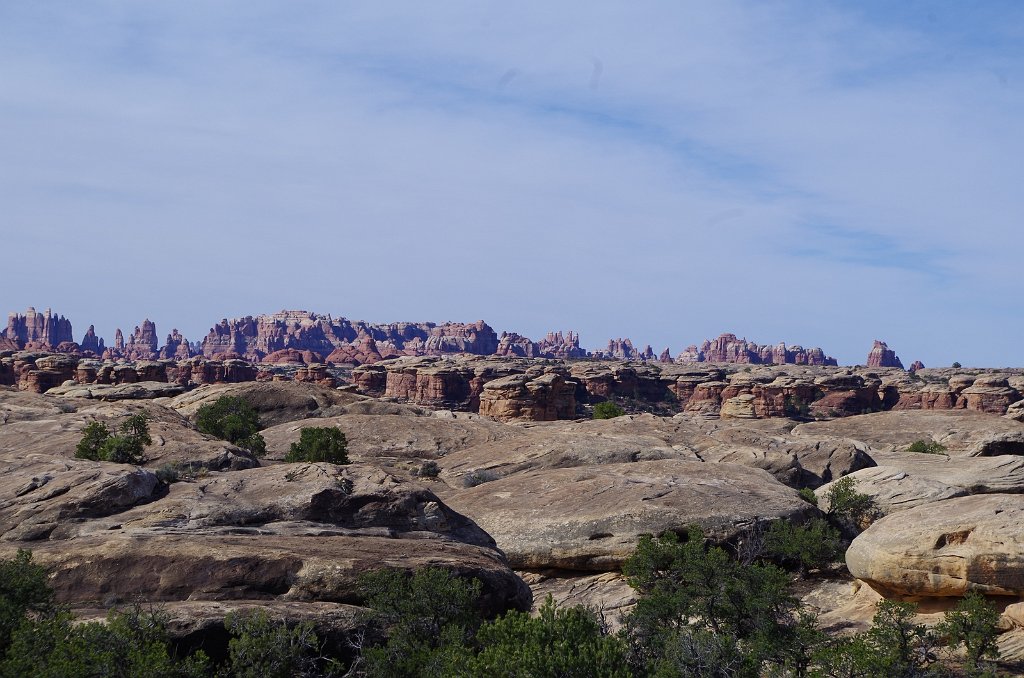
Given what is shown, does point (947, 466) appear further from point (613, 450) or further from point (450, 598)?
point (450, 598)

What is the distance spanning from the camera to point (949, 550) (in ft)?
75.5

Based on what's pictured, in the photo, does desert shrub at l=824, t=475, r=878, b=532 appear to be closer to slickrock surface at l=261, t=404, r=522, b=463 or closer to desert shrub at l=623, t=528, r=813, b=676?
desert shrub at l=623, t=528, r=813, b=676

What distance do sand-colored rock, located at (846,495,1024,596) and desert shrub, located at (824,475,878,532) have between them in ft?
25.9

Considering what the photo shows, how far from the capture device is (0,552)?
20031 mm

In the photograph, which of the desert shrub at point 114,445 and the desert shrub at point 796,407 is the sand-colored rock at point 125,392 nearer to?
the desert shrub at point 114,445

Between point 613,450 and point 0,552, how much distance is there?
2653 centimetres

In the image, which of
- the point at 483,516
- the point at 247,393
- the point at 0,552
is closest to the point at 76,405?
the point at 247,393

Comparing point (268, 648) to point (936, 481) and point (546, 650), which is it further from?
point (936, 481)

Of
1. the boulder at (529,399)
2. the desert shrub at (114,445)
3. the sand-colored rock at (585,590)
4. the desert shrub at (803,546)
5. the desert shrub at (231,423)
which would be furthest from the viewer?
the boulder at (529,399)

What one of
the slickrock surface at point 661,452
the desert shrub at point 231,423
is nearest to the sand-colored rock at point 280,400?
the desert shrub at point 231,423

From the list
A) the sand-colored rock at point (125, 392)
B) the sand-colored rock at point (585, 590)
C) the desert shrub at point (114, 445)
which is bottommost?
the sand-colored rock at point (585, 590)

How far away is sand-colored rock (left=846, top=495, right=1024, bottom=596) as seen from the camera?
874 inches

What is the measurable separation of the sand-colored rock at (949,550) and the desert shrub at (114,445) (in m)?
23.1

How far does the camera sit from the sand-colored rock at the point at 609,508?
30.2 metres
